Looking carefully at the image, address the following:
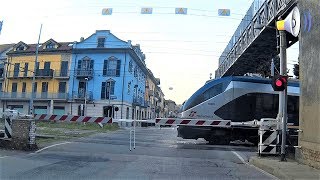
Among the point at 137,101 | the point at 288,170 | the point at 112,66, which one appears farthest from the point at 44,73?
the point at 288,170

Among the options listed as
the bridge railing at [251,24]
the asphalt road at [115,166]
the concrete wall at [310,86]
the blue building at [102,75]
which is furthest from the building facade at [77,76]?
the concrete wall at [310,86]

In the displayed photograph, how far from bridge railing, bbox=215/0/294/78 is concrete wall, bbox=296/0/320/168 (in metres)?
6.23

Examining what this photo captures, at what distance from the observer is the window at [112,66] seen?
51031 mm

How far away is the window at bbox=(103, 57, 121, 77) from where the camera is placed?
2009 inches

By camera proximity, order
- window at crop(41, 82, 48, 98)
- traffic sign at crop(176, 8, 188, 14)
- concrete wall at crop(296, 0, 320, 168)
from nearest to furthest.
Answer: concrete wall at crop(296, 0, 320, 168) < traffic sign at crop(176, 8, 188, 14) < window at crop(41, 82, 48, 98)

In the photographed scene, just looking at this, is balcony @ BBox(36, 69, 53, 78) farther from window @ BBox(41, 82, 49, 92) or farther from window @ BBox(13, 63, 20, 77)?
window @ BBox(13, 63, 20, 77)

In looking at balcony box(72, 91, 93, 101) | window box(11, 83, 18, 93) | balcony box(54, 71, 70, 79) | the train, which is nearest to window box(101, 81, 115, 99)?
balcony box(72, 91, 93, 101)

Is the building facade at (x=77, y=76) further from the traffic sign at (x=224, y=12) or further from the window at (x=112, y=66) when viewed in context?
the traffic sign at (x=224, y=12)

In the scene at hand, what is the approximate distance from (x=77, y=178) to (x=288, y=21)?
371 inches

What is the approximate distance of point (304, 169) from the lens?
10648 millimetres

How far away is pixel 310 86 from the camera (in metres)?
12.0

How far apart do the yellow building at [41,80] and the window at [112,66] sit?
521 cm

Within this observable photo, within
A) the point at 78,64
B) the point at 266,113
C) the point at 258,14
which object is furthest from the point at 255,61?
the point at 78,64

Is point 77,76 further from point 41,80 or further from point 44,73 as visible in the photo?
point 41,80
